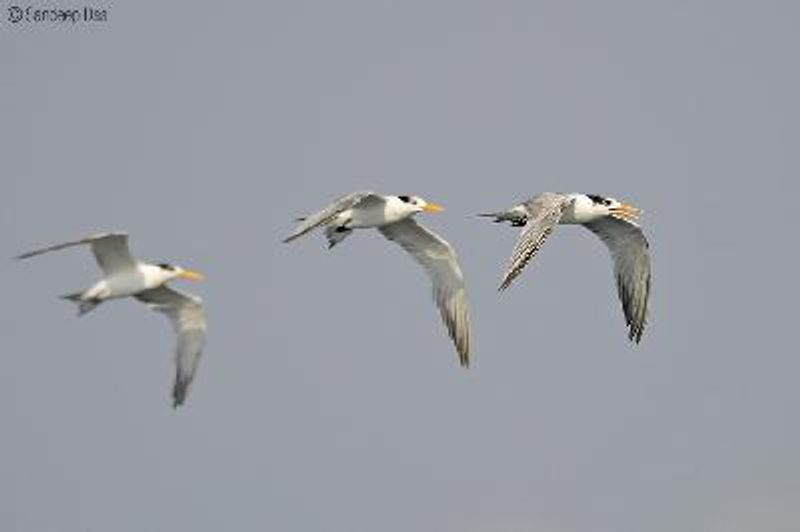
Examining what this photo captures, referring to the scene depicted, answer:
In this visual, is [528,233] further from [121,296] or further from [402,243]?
[121,296]

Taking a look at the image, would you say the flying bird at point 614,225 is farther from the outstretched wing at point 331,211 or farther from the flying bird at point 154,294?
the flying bird at point 154,294

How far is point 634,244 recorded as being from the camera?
5094 cm

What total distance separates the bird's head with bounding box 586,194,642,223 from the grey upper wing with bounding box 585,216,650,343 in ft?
1.91

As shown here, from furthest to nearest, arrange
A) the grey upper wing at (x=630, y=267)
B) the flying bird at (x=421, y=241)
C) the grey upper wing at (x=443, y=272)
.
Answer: the grey upper wing at (x=630, y=267) → the grey upper wing at (x=443, y=272) → the flying bird at (x=421, y=241)

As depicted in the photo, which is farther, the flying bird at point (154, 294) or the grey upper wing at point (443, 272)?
the grey upper wing at point (443, 272)

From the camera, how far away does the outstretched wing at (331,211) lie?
4322 centimetres

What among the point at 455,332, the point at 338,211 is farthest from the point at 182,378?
the point at 455,332

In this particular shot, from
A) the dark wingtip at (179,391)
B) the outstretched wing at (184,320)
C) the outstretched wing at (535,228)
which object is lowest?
the dark wingtip at (179,391)

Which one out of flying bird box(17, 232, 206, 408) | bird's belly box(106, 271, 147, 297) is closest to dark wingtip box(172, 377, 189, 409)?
flying bird box(17, 232, 206, 408)

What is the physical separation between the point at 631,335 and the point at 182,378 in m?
13.3

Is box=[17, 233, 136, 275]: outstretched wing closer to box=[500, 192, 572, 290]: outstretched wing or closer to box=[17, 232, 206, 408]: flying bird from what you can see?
box=[17, 232, 206, 408]: flying bird

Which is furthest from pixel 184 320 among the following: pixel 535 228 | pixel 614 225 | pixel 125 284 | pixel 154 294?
pixel 614 225

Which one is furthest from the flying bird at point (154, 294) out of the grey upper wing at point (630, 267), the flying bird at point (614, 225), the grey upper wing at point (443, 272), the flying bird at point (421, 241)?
the grey upper wing at point (630, 267)

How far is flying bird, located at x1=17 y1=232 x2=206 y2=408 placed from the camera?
43.1 meters
